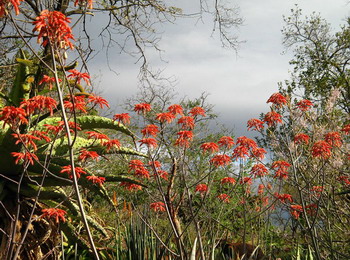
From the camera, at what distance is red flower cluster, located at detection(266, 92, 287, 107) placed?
4.30 meters

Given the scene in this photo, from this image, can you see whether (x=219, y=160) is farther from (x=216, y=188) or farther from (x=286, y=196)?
(x=216, y=188)

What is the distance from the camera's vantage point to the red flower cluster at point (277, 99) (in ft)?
14.1

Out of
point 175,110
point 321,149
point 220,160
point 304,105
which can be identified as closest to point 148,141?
point 175,110

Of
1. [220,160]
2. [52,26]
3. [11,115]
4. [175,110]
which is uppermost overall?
[52,26]

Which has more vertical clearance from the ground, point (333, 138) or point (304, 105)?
point (304, 105)

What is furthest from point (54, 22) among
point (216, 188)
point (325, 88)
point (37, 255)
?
point (325, 88)

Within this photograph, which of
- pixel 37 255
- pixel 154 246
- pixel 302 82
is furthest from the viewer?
pixel 302 82

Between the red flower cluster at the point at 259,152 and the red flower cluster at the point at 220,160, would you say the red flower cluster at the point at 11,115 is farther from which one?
the red flower cluster at the point at 259,152

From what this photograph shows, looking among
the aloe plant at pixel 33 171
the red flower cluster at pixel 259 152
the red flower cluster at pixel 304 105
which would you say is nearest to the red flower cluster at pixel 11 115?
the aloe plant at pixel 33 171

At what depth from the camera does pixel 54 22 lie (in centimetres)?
190

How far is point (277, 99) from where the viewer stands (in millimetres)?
4328

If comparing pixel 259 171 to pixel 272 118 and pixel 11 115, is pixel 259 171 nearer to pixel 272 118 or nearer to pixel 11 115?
pixel 272 118

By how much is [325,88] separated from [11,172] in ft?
37.6

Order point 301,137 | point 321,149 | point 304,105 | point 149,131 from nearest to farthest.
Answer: point 149,131 → point 321,149 → point 301,137 → point 304,105
